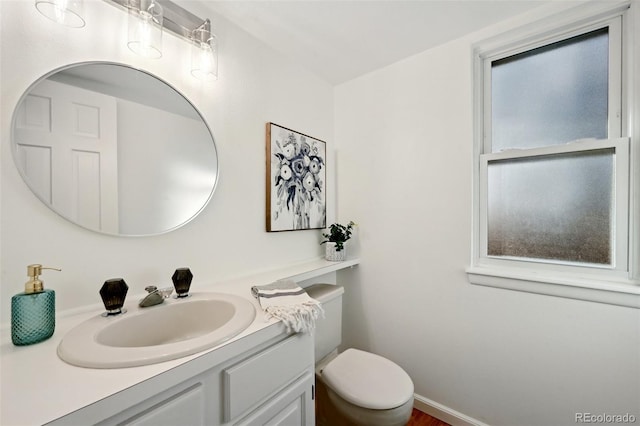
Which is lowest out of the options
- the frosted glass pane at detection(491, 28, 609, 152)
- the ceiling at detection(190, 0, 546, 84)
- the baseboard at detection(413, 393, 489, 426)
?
the baseboard at detection(413, 393, 489, 426)

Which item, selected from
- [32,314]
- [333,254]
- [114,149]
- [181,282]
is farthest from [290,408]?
[114,149]

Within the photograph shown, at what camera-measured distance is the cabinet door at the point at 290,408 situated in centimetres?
73

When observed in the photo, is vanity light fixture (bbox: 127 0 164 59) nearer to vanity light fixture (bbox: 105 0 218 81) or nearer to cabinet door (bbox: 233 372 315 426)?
vanity light fixture (bbox: 105 0 218 81)

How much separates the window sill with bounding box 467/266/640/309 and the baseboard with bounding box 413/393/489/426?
0.75 m

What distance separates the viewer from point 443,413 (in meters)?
1.44

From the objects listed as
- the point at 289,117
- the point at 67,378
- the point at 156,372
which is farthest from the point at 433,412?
the point at 289,117

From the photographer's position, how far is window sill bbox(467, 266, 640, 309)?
103cm

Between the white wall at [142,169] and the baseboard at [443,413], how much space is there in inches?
42.8

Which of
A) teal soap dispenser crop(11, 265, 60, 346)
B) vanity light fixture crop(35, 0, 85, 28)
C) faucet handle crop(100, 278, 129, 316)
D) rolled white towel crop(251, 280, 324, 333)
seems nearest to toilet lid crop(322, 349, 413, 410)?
rolled white towel crop(251, 280, 324, 333)

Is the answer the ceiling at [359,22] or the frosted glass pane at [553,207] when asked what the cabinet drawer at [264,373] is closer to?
the frosted glass pane at [553,207]

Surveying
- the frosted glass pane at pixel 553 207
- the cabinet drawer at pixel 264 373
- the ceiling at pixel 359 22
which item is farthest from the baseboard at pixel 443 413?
the ceiling at pixel 359 22

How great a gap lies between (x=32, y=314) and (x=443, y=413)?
1.86 meters

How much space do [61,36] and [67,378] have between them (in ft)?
3.26

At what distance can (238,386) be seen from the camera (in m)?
0.67
